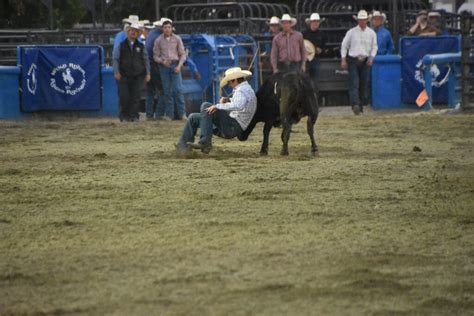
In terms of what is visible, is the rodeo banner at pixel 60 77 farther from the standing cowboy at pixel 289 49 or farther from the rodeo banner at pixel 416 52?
the rodeo banner at pixel 416 52

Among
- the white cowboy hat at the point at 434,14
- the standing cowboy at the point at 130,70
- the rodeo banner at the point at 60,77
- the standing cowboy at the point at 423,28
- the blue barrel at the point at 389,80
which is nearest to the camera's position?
the standing cowboy at the point at 130,70

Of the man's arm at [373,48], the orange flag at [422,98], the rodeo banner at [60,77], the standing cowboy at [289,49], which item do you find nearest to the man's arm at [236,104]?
the standing cowboy at [289,49]

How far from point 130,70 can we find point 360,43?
4506mm

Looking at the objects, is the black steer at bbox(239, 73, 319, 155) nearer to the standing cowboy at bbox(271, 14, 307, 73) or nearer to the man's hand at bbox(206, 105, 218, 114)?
the man's hand at bbox(206, 105, 218, 114)

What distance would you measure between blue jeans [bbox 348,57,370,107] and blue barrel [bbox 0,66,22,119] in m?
6.11

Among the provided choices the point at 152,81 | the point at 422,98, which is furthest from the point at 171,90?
the point at 422,98

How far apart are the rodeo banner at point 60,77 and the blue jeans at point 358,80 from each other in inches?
185

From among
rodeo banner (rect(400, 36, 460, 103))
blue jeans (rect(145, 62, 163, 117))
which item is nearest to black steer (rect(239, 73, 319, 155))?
blue jeans (rect(145, 62, 163, 117))

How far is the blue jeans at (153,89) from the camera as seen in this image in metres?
22.0

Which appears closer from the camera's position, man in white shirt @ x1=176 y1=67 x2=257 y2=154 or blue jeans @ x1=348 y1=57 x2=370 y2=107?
man in white shirt @ x1=176 y1=67 x2=257 y2=154

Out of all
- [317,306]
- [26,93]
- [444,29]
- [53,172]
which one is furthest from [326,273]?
[444,29]

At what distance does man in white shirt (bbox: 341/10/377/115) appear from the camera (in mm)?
22922

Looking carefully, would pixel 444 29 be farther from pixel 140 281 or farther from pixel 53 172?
pixel 140 281

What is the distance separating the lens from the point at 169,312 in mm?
6133
